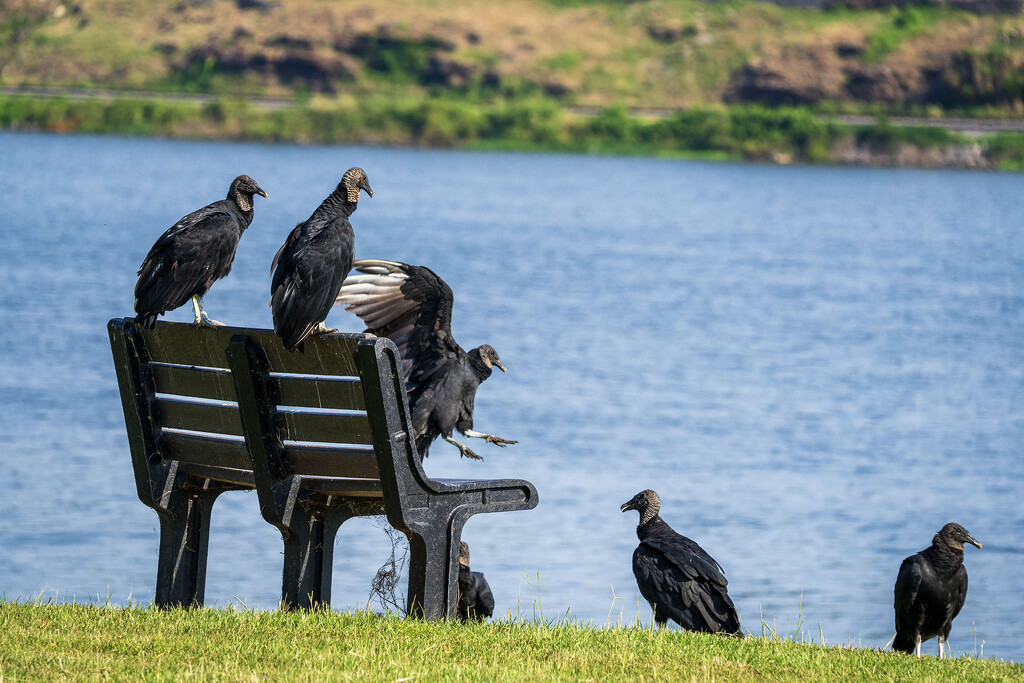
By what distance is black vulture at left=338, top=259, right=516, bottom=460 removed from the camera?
5320 millimetres

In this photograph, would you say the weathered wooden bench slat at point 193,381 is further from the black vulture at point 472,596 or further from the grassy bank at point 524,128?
the grassy bank at point 524,128

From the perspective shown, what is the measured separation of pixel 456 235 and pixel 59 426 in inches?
921

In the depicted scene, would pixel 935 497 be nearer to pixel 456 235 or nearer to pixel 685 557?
pixel 685 557

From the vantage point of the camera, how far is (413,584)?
14.9ft

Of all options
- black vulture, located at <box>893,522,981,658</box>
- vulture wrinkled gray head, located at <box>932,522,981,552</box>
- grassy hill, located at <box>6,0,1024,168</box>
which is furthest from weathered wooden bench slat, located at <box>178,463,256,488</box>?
grassy hill, located at <box>6,0,1024,168</box>

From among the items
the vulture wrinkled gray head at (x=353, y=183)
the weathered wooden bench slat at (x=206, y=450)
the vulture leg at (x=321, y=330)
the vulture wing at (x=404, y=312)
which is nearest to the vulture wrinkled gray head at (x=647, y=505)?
the vulture wing at (x=404, y=312)

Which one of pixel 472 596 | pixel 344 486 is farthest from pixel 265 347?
pixel 472 596

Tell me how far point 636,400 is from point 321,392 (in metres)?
12.4

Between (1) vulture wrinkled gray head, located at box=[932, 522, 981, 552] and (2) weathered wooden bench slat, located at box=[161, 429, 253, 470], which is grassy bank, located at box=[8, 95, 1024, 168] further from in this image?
(2) weathered wooden bench slat, located at box=[161, 429, 253, 470]

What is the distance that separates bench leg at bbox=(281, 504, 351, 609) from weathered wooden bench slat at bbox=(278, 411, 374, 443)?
0.47 m

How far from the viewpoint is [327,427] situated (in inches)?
173

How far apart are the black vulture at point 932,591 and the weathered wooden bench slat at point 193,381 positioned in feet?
9.68

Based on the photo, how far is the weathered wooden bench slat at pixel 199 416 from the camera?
14.9 feet

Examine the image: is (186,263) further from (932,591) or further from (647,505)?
(932,591)
